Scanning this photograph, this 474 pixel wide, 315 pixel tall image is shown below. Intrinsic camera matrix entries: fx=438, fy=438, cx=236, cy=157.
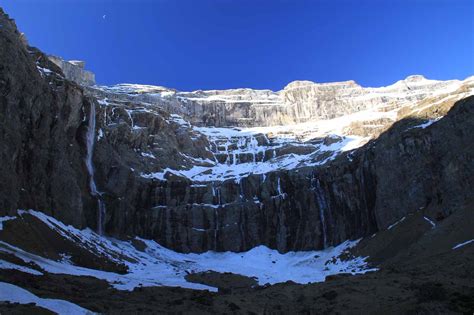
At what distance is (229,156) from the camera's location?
501ft

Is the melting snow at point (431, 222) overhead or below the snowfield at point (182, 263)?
overhead

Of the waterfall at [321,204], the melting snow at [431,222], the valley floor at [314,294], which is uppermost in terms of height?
the waterfall at [321,204]

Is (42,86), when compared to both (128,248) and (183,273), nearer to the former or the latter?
(128,248)

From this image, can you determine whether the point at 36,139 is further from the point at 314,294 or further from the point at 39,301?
the point at 314,294

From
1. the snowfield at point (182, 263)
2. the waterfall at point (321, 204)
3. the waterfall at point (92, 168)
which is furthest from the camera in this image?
the waterfall at point (321, 204)

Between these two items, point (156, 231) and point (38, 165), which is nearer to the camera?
point (38, 165)

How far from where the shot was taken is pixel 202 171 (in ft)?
441

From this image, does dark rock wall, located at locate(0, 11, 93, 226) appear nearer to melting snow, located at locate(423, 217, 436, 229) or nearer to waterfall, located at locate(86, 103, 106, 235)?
waterfall, located at locate(86, 103, 106, 235)

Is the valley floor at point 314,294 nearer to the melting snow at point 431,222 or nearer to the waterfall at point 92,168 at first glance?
the melting snow at point 431,222

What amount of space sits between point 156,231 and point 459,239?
7327 cm

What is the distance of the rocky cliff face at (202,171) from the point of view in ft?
238

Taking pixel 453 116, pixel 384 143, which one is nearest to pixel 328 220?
pixel 384 143

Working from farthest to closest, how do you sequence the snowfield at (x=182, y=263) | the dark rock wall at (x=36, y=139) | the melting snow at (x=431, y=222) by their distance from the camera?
1. the melting snow at (x=431, y=222)
2. the dark rock wall at (x=36, y=139)
3. the snowfield at (x=182, y=263)

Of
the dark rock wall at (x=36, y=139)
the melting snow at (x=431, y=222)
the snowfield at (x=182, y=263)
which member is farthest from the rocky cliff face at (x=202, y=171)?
the snowfield at (x=182, y=263)
